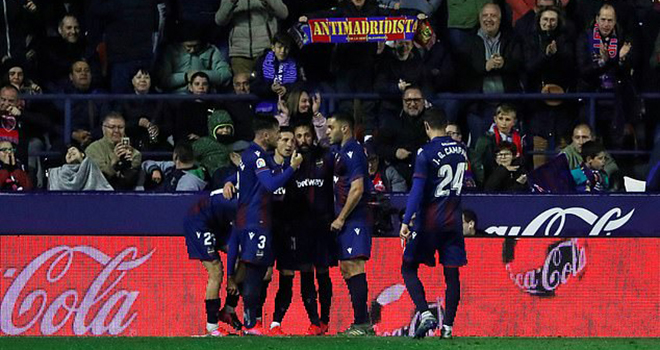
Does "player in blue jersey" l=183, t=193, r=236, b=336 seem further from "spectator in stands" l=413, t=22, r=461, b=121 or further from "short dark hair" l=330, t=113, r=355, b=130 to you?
"spectator in stands" l=413, t=22, r=461, b=121

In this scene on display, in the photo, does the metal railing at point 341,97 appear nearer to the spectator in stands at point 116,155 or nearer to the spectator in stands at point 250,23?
the spectator in stands at point 116,155

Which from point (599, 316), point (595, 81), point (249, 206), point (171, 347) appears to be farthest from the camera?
point (595, 81)

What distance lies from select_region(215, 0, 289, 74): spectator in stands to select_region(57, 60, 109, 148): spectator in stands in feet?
4.63

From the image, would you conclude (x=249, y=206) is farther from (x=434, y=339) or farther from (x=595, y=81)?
(x=595, y=81)

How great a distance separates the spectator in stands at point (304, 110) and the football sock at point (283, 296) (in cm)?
178

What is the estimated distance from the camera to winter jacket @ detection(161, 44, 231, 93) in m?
16.1

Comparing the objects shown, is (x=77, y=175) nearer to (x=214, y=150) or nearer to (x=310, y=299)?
(x=214, y=150)

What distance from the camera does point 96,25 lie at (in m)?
16.4

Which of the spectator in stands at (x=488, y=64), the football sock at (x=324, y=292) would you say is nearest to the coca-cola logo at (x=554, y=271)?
the spectator in stands at (x=488, y=64)

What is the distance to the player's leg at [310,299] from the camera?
13438mm

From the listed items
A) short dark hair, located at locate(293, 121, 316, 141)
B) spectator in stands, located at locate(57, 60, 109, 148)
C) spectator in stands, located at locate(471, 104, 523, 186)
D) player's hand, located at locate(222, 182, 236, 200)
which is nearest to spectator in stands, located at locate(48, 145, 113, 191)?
spectator in stands, located at locate(57, 60, 109, 148)

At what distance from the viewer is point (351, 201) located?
12.8 m

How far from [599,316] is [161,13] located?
5411 mm

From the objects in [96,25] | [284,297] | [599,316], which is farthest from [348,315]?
[96,25]
